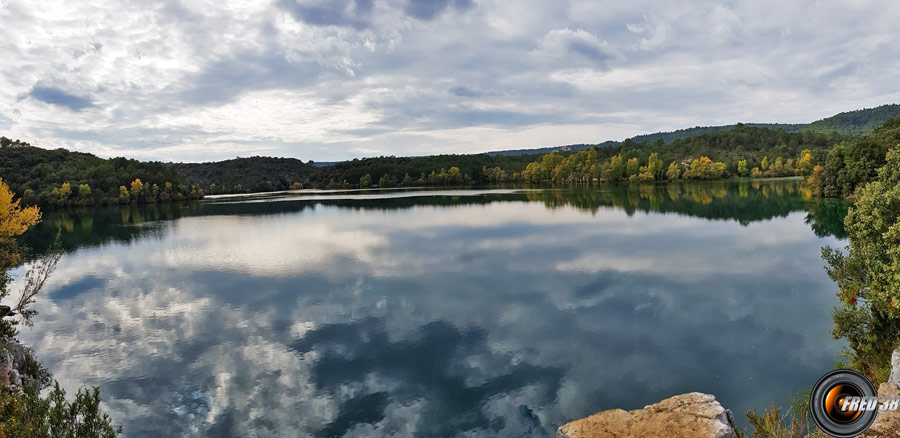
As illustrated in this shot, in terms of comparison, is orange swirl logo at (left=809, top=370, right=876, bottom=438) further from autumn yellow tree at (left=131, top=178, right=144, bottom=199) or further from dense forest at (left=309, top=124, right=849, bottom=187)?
dense forest at (left=309, top=124, right=849, bottom=187)

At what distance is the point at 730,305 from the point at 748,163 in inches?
6348

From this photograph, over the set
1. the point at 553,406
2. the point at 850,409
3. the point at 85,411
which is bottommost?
the point at 553,406

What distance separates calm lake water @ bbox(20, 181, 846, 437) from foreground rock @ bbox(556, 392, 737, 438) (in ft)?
10.4

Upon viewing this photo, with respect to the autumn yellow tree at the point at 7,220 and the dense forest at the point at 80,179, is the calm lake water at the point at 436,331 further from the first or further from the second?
the dense forest at the point at 80,179

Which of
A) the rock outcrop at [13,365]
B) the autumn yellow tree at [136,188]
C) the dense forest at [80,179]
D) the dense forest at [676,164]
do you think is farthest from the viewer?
the dense forest at [676,164]

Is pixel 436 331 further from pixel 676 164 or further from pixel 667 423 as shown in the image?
pixel 676 164

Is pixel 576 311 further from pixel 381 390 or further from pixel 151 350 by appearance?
pixel 151 350

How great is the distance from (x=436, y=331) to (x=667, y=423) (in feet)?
35.8

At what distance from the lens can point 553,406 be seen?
11.9 metres

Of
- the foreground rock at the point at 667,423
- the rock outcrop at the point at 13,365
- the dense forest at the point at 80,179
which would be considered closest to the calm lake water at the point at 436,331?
the rock outcrop at the point at 13,365

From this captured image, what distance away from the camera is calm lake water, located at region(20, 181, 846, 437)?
12.2 metres

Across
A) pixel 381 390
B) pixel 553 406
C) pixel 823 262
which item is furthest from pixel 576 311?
pixel 823 262

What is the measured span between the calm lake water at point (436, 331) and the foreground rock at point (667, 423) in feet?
10.4

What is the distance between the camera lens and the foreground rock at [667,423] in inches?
291
